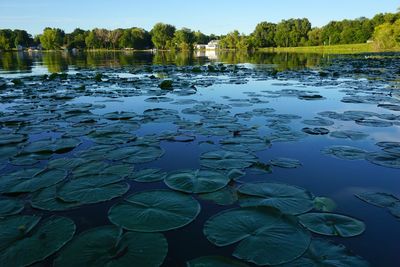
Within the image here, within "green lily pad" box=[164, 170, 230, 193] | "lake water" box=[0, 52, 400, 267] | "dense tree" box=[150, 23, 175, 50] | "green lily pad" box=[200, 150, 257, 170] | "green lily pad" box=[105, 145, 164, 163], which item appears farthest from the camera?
"dense tree" box=[150, 23, 175, 50]

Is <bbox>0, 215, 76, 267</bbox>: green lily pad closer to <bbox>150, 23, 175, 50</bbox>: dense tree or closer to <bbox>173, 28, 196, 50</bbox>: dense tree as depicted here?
<bbox>173, 28, 196, 50</bbox>: dense tree

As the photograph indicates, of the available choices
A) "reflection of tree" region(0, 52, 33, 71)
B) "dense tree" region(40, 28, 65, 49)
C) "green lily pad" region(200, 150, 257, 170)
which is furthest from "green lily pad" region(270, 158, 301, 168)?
"dense tree" region(40, 28, 65, 49)

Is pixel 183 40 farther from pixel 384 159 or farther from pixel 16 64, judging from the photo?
pixel 384 159

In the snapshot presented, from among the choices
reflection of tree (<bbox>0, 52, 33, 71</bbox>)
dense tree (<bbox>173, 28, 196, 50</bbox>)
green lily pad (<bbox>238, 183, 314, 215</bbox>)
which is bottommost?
green lily pad (<bbox>238, 183, 314, 215</bbox>)

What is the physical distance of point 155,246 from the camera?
2.04 m

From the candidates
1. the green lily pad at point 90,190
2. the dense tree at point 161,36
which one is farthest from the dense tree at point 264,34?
the green lily pad at point 90,190

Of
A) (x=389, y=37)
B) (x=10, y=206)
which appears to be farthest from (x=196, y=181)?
Result: (x=389, y=37)

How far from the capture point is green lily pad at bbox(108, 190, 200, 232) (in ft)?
7.48

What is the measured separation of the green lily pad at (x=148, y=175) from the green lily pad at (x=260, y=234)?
1.03 meters

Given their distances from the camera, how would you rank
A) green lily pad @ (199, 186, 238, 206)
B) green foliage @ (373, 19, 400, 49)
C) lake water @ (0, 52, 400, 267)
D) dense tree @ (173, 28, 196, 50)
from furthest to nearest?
1. dense tree @ (173, 28, 196, 50)
2. green foliage @ (373, 19, 400, 49)
3. green lily pad @ (199, 186, 238, 206)
4. lake water @ (0, 52, 400, 267)

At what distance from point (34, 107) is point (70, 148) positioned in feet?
10.9

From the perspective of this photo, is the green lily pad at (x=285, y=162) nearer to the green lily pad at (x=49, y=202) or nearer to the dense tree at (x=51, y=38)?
the green lily pad at (x=49, y=202)

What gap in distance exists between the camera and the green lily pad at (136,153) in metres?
3.70

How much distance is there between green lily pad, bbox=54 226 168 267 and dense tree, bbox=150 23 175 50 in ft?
342
